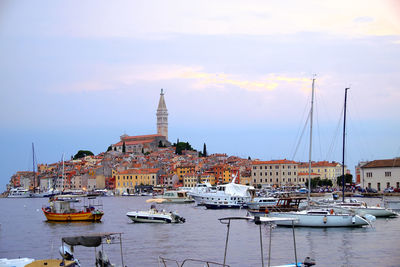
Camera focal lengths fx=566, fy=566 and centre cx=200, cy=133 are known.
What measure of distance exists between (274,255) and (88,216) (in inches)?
723

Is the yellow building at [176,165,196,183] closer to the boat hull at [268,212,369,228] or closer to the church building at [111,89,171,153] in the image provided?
the church building at [111,89,171,153]

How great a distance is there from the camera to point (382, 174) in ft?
265

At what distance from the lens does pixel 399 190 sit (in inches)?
2997

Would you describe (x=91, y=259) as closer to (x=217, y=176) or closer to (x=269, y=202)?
(x=269, y=202)

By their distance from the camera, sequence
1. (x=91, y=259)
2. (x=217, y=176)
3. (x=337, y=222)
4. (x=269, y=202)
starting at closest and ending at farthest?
1. (x=91, y=259)
2. (x=337, y=222)
3. (x=269, y=202)
4. (x=217, y=176)

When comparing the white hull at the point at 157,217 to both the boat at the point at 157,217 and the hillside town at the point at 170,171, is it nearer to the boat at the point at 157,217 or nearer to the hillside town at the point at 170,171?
the boat at the point at 157,217

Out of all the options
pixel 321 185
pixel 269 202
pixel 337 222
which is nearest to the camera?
pixel 337 222

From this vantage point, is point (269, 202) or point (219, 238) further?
point (269, 202)

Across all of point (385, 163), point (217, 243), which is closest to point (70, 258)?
point (217, 243)

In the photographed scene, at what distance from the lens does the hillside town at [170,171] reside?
111 metres

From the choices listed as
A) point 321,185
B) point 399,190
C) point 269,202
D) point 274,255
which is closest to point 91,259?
point 274,255

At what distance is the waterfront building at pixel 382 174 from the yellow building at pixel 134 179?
54.8 m

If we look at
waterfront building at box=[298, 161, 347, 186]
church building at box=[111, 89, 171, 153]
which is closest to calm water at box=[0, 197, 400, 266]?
waterfront building at box=[298, 161, 347, 186]

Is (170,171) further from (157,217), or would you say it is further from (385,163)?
(157,217)
